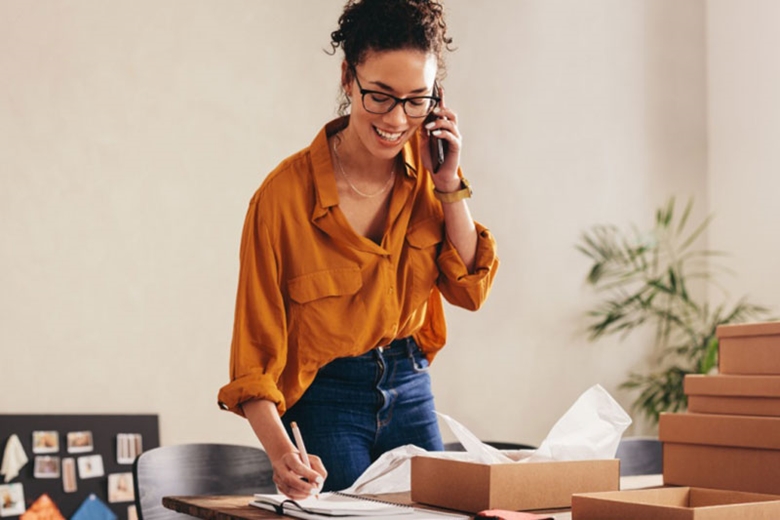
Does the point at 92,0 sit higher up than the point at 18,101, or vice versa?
the point at 92,0

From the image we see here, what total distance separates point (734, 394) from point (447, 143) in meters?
0.62

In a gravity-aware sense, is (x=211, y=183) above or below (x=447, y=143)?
above

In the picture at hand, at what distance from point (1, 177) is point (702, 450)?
235 cm

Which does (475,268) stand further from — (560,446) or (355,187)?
(560,446)

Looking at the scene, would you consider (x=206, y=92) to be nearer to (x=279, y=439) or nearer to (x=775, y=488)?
(x=279, y=439)

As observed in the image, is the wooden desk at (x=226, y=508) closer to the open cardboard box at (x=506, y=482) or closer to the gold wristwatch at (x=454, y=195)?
the open cardboard box at (x=506, y=482)

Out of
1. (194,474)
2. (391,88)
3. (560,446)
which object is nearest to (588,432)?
(560,446)

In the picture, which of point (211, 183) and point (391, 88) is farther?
point (211, 183)

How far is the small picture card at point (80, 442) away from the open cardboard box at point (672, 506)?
2.37m

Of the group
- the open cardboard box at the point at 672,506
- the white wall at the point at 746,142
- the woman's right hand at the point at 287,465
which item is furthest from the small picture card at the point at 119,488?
the white wall at the point at 746,142

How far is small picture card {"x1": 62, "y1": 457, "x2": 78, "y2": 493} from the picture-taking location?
3115 millimetres

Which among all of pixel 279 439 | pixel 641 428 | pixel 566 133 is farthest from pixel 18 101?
pixel 641 428

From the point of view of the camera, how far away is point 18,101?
317 centimetres

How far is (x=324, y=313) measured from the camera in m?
1.73
